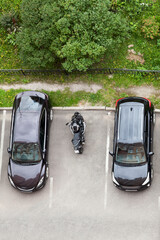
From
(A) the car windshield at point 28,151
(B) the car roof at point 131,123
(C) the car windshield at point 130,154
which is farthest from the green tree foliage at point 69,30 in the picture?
(C) the car windshield at point 130,154

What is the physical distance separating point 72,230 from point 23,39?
848 centimetres

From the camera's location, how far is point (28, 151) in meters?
11.4

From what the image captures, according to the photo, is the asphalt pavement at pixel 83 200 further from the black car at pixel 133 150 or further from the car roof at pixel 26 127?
the car roof at pixel 26 127

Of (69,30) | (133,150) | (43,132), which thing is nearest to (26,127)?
(43,132)

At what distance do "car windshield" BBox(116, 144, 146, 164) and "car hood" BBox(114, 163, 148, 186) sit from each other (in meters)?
0.25

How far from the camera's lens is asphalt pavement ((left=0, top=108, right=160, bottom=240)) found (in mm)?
11148

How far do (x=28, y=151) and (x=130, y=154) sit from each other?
171 inches

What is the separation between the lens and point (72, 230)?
11.3m

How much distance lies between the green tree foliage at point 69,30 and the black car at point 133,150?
116 inches

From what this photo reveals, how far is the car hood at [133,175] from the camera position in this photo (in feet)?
35.5

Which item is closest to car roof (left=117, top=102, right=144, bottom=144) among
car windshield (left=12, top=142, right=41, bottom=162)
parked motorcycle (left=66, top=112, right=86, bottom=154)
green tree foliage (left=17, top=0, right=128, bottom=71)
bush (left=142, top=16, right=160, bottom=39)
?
parked motorcycle (left=66, top=112, right=86, bottom=154)

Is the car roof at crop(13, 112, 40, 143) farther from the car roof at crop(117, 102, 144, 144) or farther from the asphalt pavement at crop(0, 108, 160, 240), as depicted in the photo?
the car roof at crop(117, 102, 144, 144)

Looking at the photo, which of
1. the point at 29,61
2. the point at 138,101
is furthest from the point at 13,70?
the point at 138,101

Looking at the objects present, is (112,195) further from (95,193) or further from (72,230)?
(72,230)
